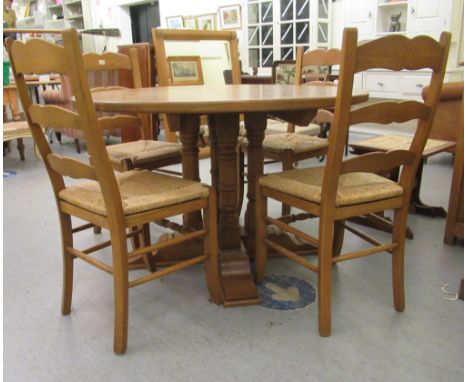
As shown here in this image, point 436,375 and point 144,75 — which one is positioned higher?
point 144,75

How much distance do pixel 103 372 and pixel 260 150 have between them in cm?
102

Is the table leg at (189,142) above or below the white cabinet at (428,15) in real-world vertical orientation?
below

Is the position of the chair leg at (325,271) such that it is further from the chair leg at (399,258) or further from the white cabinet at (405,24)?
the white cabinet at (405,24)

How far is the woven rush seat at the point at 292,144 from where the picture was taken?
2.05m

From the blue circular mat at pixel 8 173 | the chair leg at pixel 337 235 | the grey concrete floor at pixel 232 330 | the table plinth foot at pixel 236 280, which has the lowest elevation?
the grey concrete floor at pixel 232 330

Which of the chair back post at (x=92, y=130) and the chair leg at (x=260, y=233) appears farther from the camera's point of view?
the chair leg at (x=260, y=233)

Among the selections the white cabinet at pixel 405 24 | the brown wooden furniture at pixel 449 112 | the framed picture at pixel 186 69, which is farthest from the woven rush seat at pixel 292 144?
the white cabinet at pixel 405 24

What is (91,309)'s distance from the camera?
1.58m

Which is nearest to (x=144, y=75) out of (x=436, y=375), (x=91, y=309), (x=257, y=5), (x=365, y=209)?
(x=257, y=5)

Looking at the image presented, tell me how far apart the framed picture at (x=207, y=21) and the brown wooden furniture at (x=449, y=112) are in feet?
12.6

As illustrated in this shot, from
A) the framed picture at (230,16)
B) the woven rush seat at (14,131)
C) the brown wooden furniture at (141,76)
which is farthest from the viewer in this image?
the framed picture at (230,16)

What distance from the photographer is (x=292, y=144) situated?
210 centimetres

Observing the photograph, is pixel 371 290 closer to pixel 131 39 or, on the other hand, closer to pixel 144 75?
pixel 144 75

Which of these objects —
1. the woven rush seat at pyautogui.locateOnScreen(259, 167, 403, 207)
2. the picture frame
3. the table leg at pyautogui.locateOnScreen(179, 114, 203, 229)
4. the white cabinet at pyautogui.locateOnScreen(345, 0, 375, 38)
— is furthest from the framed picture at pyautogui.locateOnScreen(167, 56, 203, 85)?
the picture frame
